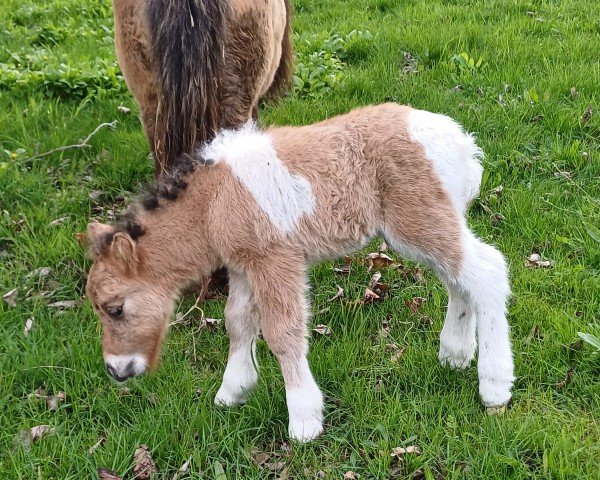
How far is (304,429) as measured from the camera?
110 inches

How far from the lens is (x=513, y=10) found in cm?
721

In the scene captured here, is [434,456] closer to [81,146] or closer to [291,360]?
[291,360]

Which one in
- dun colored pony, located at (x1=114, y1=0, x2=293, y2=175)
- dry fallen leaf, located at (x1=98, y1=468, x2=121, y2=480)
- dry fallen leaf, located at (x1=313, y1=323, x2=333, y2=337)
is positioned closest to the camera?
dry fallen leaf, located at (x1=98, y1=468, x2=121, y2=480)

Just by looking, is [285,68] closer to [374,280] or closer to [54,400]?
[374,280]

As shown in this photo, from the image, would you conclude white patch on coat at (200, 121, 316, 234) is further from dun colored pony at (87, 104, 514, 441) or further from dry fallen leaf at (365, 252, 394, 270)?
dry fallen leaf at (365, 252, 394, 270)

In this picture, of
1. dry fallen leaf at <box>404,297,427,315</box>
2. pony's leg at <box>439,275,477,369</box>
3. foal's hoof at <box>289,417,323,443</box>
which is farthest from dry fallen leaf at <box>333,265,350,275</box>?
foal's hoof at <box>289,417,323,443</box>

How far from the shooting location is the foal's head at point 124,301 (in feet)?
9.11

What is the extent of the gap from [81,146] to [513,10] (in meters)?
4.95

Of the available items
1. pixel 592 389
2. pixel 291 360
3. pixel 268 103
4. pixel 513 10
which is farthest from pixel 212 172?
pixel 513 10

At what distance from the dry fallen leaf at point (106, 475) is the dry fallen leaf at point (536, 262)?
2.53 metres

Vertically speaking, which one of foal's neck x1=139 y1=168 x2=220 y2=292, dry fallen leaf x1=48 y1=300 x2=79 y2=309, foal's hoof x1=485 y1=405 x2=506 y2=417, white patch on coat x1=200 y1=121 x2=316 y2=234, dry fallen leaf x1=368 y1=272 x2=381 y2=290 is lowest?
→ dry fallen leaf x1=48 y1=300 x2=79 y2=309

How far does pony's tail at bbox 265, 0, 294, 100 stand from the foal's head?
2.62 m

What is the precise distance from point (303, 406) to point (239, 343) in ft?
1.60

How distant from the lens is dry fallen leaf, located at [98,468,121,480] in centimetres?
268
